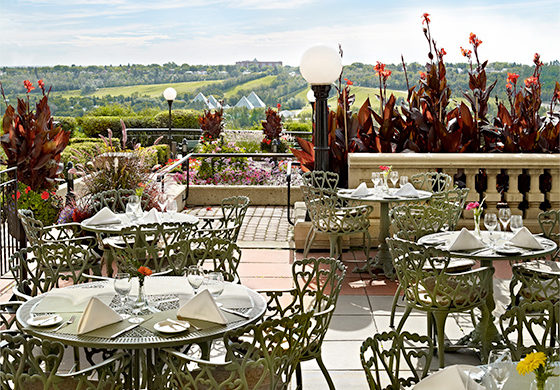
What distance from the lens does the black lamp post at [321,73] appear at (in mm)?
7715

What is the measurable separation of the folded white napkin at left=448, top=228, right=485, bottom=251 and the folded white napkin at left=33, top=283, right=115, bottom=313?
7.41 ft

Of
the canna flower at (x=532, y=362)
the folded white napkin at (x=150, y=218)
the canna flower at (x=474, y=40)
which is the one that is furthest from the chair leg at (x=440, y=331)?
the canna flower at (x=474, y=40)

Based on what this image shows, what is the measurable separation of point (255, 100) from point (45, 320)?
77.0 ft

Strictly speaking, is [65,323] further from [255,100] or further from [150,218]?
[255,100]

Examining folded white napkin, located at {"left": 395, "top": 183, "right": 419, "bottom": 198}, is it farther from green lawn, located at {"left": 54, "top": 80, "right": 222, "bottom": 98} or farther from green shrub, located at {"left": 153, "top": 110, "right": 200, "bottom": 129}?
green lawn, located at {"left": 54, "top": 80, "right": 222, "bottom": 98}

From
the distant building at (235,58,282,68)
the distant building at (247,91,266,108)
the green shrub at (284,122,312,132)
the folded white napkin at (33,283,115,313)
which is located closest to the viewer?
the folded white napkin at (33,283,115,313)

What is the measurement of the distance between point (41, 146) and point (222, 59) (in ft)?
71.5

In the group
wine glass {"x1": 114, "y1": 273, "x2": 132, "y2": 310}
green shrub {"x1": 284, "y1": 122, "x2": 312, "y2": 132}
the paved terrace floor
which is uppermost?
green shrub {"x1": 284, "y1": 122, "x2": 312, "y2": 132}

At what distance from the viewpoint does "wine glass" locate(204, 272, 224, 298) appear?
3.35m

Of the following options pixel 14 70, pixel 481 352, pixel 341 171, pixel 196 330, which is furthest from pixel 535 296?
pixel 14 70

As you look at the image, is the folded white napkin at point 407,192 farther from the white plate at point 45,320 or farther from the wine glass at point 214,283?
the white plate at point 45,320

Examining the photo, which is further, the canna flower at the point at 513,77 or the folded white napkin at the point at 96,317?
the canna flower at the point at 513,77

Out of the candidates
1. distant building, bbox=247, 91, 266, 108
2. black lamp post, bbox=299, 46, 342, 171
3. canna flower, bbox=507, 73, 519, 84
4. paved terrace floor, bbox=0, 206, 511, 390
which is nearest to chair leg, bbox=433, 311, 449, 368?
paved terrace floor, bbox=0, 206, 511, 390

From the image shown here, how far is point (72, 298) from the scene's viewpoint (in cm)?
349
